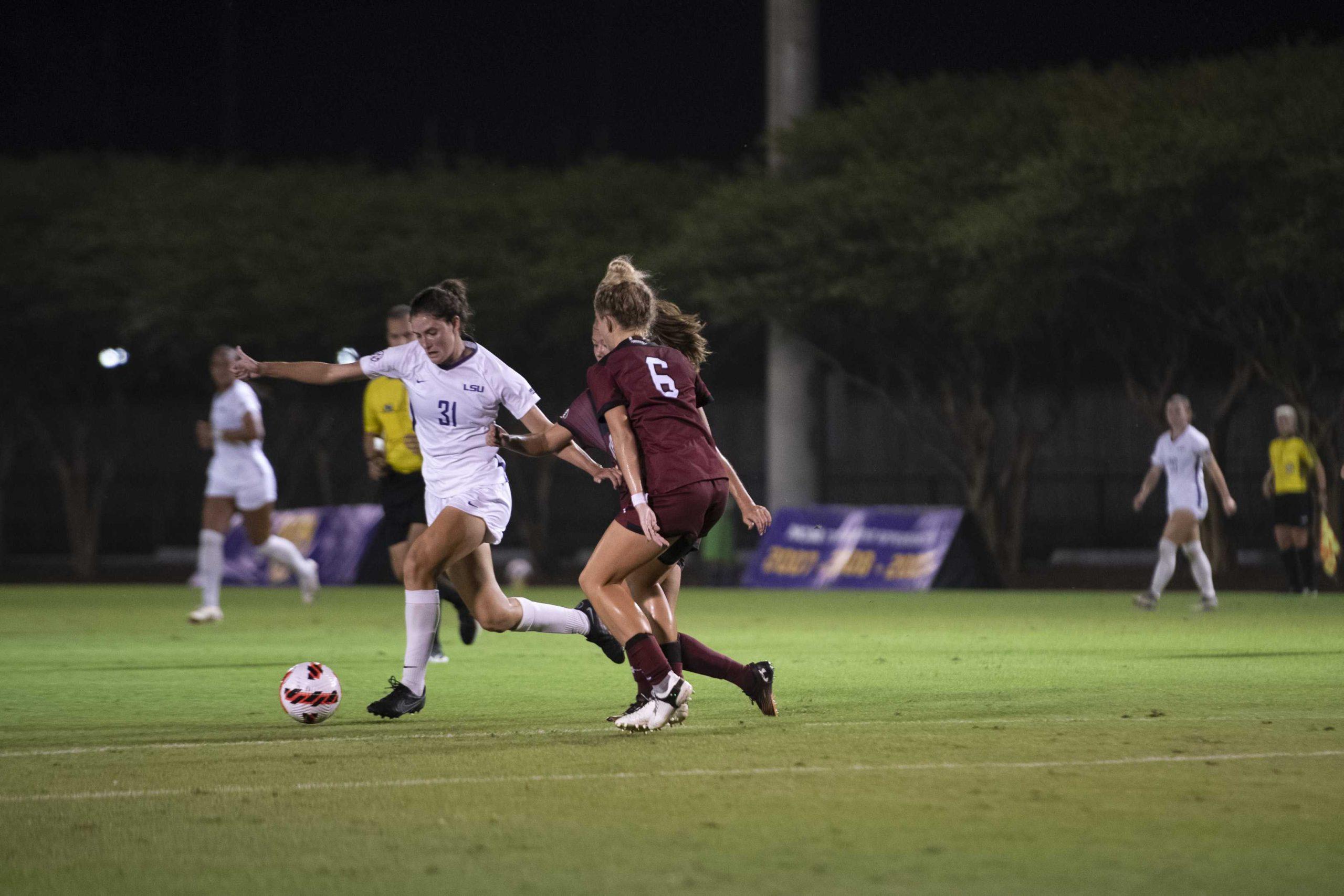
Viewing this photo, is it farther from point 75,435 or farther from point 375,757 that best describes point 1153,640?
point 75,435

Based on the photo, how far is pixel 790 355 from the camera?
3491cm

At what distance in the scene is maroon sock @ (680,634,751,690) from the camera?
399 inches

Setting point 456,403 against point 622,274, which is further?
point 456,403

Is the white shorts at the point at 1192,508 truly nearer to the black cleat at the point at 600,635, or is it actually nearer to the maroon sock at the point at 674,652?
the black cleat at the point at 600,635

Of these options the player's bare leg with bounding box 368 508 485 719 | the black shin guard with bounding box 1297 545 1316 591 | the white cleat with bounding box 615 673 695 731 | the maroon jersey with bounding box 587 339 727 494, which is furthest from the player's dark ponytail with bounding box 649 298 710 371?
the black shin guard with bounding box 1297 545 1316 591

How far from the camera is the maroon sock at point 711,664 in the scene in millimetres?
10133

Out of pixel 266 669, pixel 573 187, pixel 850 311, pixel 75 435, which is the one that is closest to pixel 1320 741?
pixel 266 669

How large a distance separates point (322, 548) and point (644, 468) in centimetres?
2312

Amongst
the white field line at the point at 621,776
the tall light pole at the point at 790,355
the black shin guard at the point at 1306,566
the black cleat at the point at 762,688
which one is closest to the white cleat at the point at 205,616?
the black cleat at the point at 762,688

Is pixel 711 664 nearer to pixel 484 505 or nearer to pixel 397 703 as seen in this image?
pixel 484 505

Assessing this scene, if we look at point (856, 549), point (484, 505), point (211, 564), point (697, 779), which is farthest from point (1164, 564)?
point (697, 779)

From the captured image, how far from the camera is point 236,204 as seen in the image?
3778cm

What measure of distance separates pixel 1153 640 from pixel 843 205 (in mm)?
15762

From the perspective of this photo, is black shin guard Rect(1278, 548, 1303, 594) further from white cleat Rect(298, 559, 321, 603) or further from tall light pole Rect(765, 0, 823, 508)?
white cleat Rect(298, 559, 321, 603)
